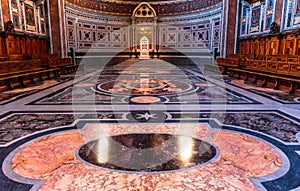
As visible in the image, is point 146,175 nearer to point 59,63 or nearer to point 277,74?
point 277,74

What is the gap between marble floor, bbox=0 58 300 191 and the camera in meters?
2.36

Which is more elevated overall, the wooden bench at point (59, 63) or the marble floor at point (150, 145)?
the wooden bench at point (59, 63)

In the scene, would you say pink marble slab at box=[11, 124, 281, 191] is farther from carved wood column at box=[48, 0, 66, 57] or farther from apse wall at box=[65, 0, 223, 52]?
apse wall at box=[65, 0, 223, 52]

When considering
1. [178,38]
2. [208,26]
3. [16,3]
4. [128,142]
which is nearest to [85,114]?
[128,142]

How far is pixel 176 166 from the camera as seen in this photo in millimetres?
2641

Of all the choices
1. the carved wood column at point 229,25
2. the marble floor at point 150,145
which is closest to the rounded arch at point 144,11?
the carved wood column at point 229,25

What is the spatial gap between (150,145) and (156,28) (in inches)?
873

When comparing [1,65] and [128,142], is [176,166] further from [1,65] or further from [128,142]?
[1,65]

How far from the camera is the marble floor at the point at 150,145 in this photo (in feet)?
7.74

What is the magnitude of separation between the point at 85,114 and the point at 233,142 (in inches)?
119

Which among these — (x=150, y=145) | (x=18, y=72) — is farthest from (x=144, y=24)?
(x=150, y=145)

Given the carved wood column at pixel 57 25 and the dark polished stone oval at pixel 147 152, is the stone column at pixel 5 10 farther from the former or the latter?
the dark polished stone oval at pixel 147 152

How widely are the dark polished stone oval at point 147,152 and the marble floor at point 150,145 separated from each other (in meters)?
0.01

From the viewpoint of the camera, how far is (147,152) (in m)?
3.02
